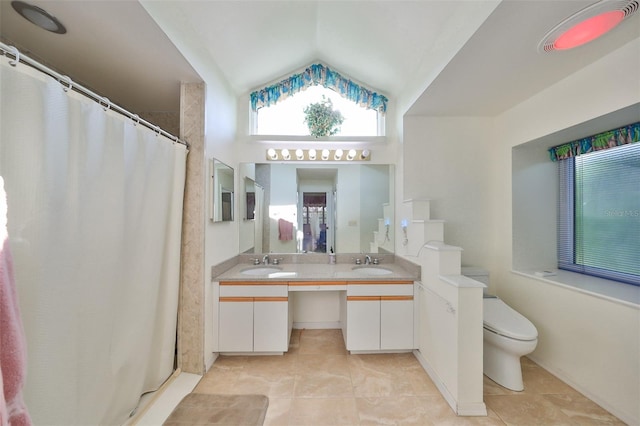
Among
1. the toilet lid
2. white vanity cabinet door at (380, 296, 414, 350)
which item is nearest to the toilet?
the toilet lid

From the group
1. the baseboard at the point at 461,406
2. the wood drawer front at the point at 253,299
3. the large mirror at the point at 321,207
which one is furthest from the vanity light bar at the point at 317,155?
the baseboard at the point at 461,406

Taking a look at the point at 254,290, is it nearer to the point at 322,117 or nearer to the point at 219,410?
the point at 219,410

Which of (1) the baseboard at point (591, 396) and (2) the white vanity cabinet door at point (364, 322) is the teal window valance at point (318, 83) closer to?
(2) the white vanity cabinet door at point (364, 322)

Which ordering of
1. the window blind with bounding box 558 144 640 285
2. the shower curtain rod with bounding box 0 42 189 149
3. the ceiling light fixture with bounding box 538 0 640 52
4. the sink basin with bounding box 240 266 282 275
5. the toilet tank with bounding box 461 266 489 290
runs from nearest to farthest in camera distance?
the shower curtain rod with bounding box 0 42 189 149
the ceiling light fixture with bounding box 538 0 640 52
the window blind with bounding box 558 144 640 285
the toilet tank with bounding box 461 266 489 290
the sink basin with bounding box 240 266 282 275

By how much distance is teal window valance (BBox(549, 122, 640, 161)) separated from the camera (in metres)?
1.61

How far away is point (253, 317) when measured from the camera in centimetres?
202

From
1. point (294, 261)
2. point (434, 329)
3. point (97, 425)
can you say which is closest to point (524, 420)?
point (434, 329)

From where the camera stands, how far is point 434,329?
1800 millimetres

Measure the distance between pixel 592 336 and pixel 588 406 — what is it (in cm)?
45

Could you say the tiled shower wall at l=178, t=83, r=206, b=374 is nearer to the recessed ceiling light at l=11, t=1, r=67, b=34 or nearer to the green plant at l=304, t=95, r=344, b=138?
the recessed ceiling light at l=11, t=1, r=67, b=34

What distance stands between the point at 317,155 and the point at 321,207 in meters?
0.58

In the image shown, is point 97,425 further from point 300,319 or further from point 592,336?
point 592,336

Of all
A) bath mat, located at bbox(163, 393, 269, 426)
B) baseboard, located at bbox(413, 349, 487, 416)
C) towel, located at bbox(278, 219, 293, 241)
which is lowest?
bath mat, located at bbox(163, 393, 269, 426)

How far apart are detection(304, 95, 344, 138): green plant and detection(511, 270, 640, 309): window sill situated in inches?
89.7
